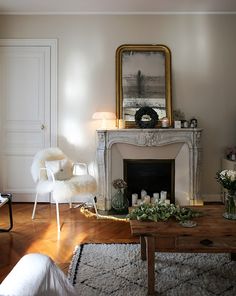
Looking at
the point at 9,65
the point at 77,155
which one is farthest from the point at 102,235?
the point at 9,65

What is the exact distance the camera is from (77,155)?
170 inches

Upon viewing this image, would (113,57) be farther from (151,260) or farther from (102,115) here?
(151,260)

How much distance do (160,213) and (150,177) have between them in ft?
6.82

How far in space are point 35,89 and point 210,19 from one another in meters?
2.67

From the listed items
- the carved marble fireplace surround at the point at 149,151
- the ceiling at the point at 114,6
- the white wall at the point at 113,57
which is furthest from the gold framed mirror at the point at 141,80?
the ceiling at the point at 114,6

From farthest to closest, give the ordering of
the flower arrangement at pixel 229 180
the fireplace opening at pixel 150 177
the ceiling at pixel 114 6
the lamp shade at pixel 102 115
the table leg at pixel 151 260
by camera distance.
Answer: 1. the fireplace opening at pixel 150 177
2. the lamp shade at pixel 102 115
3. the ceiling at pixel 114 6
4. the flower arrangement at pixel 229 180
5. the table leg at pixel 151 260

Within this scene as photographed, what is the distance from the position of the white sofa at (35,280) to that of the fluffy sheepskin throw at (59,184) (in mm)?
1809

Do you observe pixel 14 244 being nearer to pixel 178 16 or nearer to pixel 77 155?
pixel 77 155

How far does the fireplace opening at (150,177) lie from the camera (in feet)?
13.9

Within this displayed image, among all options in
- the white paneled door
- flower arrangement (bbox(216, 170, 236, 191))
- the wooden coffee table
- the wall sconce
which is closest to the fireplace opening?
the wall sconce

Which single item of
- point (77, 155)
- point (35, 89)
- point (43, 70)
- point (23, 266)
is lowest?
point (23, 266)

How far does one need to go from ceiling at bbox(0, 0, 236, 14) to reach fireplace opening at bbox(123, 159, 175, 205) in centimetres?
209

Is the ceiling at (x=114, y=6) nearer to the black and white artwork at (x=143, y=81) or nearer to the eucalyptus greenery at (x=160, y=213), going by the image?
the black and white artwork at (x=143, y=81)

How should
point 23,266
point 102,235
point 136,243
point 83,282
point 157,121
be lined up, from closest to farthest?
point 23,266, point 83,282, point 136,243, point 102,235, point 157,121
